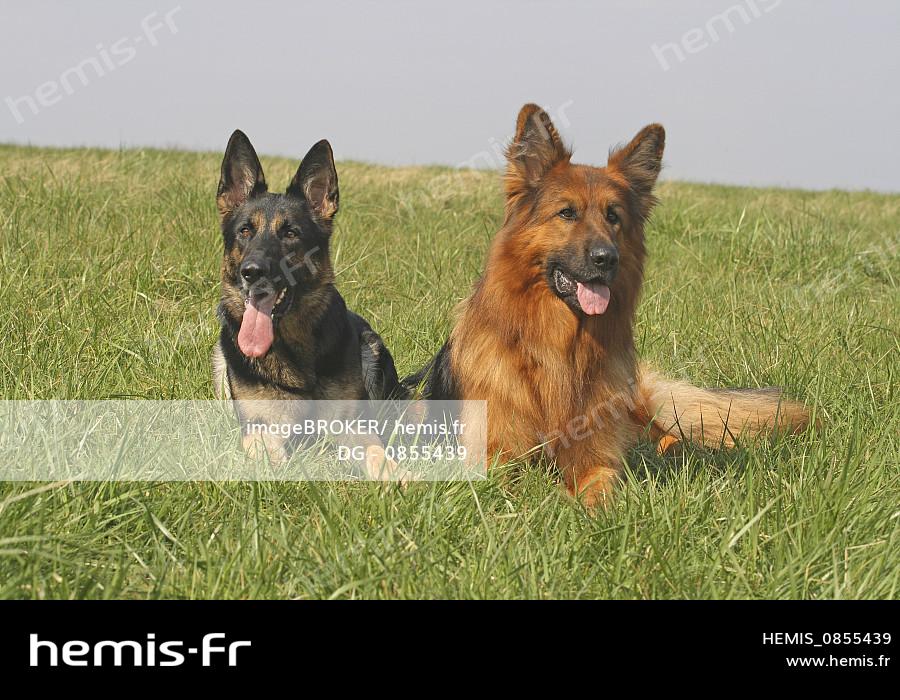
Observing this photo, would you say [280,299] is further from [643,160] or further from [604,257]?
[643,160]

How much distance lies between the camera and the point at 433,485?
3.11 meters

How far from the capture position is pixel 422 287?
22.3 ft

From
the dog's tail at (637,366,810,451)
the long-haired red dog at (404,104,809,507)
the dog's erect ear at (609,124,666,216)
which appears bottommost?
the dog's tail at (637,366,810,451)

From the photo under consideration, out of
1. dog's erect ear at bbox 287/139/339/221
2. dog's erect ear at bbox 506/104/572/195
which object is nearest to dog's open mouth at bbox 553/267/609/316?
dog's erect ear at bbox 506/104/572/195

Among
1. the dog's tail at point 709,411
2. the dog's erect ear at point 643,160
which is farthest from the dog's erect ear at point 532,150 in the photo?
the dog's tail at point 709,411

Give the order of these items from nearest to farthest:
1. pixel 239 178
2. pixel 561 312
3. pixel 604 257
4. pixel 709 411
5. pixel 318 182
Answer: pixel 604 257 < pixel 561 312 < pixel 239 178 < pixel 318 182 < pixel 709 411

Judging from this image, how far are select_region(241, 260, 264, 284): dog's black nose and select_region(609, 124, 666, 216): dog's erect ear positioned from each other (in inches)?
72.3

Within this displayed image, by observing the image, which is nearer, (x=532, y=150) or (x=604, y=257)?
(x=604, y=257)

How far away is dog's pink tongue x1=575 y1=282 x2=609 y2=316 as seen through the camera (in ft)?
11.9

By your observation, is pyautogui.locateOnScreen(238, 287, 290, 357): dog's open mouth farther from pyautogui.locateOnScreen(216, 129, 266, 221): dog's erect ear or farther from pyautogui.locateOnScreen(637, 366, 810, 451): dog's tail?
pyautogui.locateOnScreen(637, 366, 810, 451): dog's tail

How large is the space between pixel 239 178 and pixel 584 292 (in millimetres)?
1925

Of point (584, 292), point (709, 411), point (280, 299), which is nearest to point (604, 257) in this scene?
point (584, 292)
